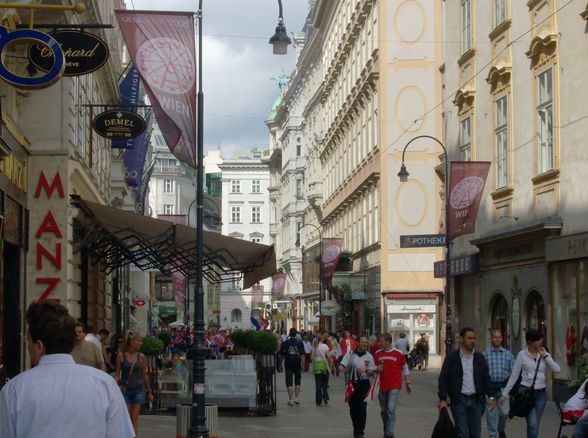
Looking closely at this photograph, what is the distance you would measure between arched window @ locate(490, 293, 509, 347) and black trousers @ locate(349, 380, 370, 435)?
44.4 ft

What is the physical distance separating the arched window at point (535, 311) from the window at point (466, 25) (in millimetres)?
8284

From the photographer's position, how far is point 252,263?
24875mm

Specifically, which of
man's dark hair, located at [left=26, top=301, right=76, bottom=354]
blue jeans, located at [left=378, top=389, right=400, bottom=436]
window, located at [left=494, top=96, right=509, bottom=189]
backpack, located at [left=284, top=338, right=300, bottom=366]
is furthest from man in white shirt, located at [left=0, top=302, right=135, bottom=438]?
window, located at [left=494, top=96, right=509, bottom=189]

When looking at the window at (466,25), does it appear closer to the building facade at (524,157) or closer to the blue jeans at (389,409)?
the building facade at (524,157)

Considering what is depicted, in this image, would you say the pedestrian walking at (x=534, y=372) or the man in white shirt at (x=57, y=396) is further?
the pedestrian walking at (x=534, y=372)

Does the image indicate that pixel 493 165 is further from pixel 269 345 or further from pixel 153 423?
pixel 153 423

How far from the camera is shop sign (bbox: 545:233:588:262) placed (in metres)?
23.8

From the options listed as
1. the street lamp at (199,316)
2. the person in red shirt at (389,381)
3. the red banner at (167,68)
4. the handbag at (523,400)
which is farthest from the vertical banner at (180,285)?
the handbag at (523,400)

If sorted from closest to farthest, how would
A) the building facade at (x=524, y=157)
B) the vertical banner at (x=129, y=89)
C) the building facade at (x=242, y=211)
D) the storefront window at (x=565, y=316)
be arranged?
the building facade at (x=524, y=157) → the storefront window at (x=565, y=316) → the vertical banner at (x=129, y=89) → the building facade at (x=242, y=211)

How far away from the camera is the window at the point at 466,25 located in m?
33.2

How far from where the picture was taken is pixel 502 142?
30062mm

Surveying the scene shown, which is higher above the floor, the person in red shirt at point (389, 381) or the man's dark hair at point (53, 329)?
the man's dark hair at point (53, 329)

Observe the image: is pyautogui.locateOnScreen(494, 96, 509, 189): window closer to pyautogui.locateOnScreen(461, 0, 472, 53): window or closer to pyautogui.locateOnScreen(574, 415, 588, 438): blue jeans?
pyautogui.locateOnScreen(461, 0, 472, 53): window

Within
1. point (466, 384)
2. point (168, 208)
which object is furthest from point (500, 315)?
point (168, 208)
